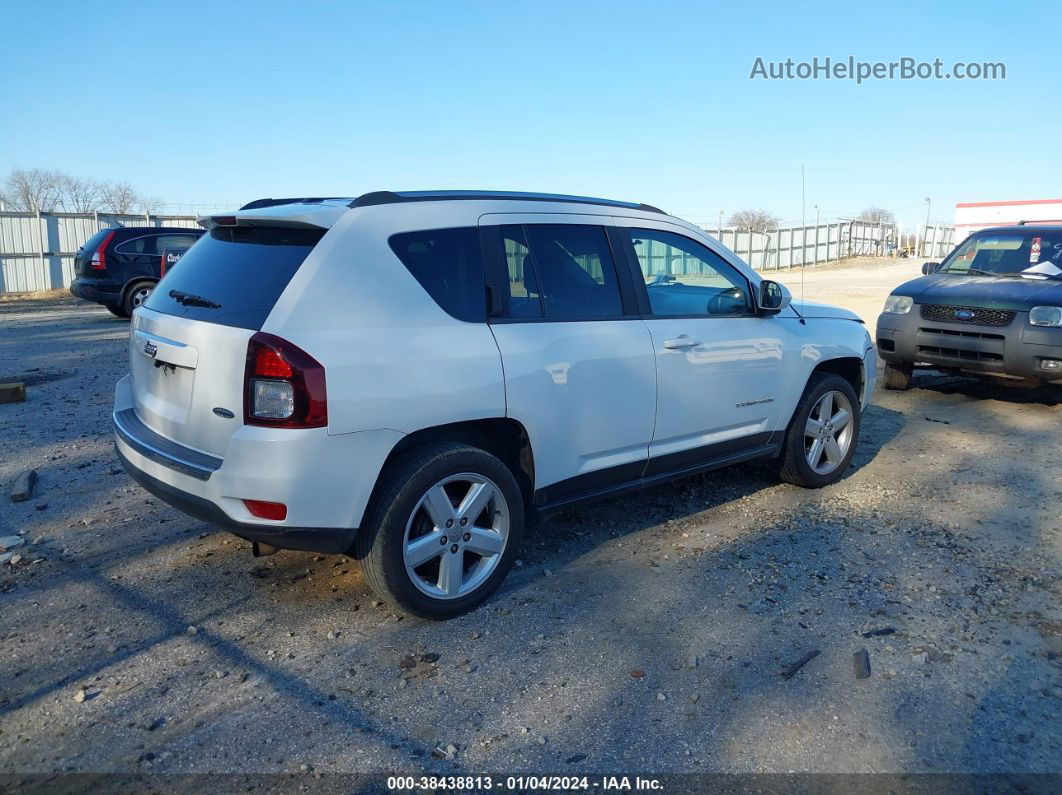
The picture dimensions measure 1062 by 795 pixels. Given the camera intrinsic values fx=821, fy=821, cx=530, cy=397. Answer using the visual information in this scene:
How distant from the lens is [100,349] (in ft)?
37.8

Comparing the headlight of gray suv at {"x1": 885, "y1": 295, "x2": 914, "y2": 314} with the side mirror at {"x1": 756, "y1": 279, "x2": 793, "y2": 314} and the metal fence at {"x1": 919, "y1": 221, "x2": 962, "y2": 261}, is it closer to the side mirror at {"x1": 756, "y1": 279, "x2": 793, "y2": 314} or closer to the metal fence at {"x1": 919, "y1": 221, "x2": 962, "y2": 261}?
the side mirror at {"x1": 756, "y1": 279, "x2": 793, "y2": 314}

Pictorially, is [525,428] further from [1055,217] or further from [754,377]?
[1055,217]

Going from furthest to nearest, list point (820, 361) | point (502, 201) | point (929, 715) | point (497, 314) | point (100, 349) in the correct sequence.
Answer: point (100, 349) → point (820, 361) → point (502, 201) → point (497, 314) → point (929, 715)

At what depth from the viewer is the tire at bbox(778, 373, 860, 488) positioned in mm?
5348

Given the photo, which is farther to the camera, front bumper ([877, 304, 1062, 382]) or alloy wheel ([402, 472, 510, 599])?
front bumper ([877, 304, 1062, 382])

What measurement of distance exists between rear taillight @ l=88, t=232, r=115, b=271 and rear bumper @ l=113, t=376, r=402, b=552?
13.6 m

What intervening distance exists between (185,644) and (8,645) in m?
0.72

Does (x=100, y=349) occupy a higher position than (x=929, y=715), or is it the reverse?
(x=100, y=349)

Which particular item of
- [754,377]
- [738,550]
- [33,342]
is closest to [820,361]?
[754,377]

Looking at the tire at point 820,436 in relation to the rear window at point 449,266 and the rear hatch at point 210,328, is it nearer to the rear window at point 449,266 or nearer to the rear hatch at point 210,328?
the rear window at point 449,266

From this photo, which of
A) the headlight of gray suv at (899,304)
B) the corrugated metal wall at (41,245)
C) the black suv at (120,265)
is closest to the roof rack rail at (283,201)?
the headlight of gray suv at (899,304)

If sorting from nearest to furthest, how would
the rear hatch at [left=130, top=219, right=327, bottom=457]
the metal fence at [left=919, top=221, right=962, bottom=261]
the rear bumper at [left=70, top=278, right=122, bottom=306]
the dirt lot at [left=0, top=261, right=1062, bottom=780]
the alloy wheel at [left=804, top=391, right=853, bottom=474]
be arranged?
the dirt lot at [left=0, top=261, right=1062, bottom=780]
the rear hatch at [left=130, top=219, right=327, bottom=457]
the alloy wheel at [left=804, top=391, right=853, bottom=474]
the rear bumper at [left=70, top=278, right=122, bottom=306]
the metal fence at [left=919, top=221, right=962, bottom=261]

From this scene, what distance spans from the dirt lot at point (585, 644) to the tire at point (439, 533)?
18 centimetres

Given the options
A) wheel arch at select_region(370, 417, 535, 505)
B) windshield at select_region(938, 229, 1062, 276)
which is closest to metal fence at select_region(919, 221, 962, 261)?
windshield at select_region(938, 229, 1062, 276)
